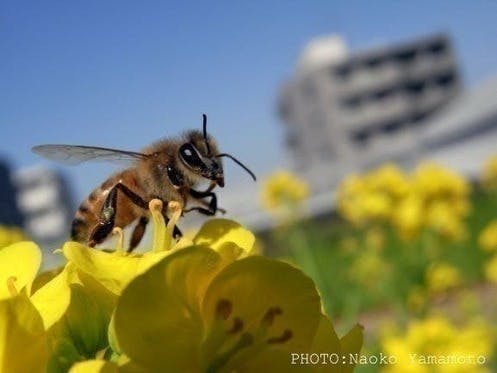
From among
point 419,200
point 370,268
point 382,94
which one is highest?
point 419,200

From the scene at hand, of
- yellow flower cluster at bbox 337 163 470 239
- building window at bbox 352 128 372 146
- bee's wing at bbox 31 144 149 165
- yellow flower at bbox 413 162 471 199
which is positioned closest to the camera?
bee's wing at bbox 31 144 149 165

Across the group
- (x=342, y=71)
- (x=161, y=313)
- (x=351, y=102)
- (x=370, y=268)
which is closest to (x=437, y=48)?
(x=342, y=71)

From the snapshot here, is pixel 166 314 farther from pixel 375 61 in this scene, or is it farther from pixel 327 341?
pixel 375 61

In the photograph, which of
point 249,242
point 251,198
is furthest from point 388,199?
point 251,198

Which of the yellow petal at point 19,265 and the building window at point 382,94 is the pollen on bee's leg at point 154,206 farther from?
the building window at point 382,94

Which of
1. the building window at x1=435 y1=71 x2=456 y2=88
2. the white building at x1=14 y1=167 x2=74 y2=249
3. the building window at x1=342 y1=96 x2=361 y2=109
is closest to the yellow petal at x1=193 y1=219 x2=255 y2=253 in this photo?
the building window at x1=342 y1=96 x2=361 y2=109

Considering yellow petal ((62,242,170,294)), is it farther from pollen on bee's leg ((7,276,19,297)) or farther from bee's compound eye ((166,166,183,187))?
bee's compound eye ((166,166,183,187))

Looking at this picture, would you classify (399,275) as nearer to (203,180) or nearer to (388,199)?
(388,199)

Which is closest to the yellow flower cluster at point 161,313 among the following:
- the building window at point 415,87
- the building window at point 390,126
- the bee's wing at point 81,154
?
the bee's wing at point 81,154
